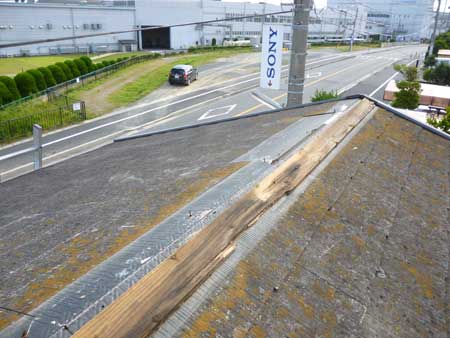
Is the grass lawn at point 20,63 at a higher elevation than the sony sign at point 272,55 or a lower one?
lower

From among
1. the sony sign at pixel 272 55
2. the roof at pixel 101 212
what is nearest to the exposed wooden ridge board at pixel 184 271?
the roof at pixel 101 212

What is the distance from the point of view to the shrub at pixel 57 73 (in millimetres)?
27013

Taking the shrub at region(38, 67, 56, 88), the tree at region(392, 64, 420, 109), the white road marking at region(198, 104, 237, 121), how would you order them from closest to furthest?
the tree at region(392, 64, 420, 109), the white road marking at region(198, 104, 237, 121), the shrub at region(38, 67, 56, 88)

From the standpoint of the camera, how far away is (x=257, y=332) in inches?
73.2

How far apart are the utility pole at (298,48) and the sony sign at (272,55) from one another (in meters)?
2.13

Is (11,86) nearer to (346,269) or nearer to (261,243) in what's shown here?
(261,243)

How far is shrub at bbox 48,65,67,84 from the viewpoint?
88.6 feet

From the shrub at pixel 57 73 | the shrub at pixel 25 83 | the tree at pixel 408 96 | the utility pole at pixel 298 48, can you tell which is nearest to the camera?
the utility pole at pixel 298 48

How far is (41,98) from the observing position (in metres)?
24.0

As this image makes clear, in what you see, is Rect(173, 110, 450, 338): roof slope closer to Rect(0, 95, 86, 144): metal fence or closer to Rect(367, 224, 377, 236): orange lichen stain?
Rect(367, 224, 377, 236): orange lichen stain

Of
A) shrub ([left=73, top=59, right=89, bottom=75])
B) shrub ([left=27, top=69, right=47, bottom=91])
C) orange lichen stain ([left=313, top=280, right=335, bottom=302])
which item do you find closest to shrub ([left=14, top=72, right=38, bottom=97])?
shrub ([left=27, top=69, right=47, bottom=91])

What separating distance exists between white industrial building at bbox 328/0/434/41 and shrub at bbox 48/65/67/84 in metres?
111

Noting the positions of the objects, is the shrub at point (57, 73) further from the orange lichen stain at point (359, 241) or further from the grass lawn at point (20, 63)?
the orange lichen stain at point (359, 241)

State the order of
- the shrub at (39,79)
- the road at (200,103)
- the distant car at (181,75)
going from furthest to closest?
the distant car at (181,75) < the shrub at (39,79) < the road at (200,103)
